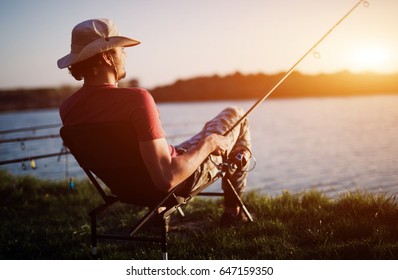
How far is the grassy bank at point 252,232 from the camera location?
286cm

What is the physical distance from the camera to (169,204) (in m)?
2.56

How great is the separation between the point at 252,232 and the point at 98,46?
5.38 ft

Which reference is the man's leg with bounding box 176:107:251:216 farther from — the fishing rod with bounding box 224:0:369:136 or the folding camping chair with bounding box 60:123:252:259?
the folding camping chair with bounding box 60:123:252:259

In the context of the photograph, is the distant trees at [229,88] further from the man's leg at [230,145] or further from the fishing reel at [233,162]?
the fishing reel at [233,162]

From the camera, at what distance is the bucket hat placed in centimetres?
230

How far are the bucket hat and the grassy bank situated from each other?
1.39 m

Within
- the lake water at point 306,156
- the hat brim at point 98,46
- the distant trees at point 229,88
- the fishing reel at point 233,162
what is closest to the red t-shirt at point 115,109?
the hat brim at point 98,46

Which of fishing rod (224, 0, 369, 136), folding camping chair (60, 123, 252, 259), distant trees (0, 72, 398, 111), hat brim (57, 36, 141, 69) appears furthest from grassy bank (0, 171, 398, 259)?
hat brim (57, 36, 141, 69)

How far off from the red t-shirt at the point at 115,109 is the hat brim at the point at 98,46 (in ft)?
0.50

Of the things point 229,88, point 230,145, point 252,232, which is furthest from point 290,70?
point 229,88

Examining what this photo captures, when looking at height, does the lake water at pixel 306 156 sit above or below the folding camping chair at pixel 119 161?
below

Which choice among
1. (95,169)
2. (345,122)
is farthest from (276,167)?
(345,122)
